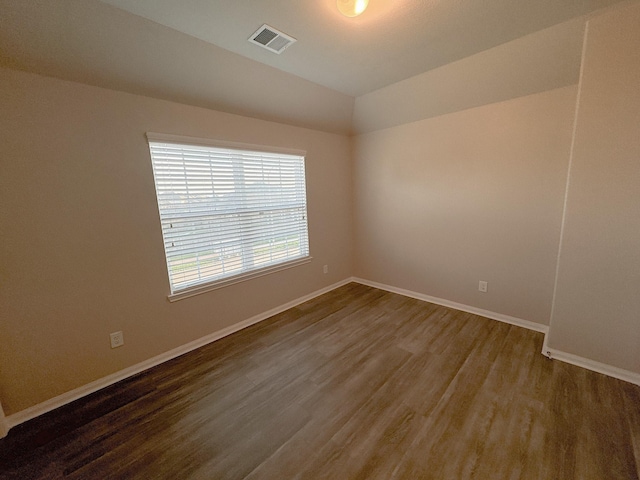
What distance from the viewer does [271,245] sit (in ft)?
9.66

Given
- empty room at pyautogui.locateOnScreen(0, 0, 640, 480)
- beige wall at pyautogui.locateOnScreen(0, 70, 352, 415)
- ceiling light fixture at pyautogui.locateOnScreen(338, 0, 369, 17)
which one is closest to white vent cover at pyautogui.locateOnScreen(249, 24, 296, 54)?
empty room at pyautogui.locateOnScreen(0, 0, 640, 480)

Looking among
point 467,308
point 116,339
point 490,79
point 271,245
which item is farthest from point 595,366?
point 116,339

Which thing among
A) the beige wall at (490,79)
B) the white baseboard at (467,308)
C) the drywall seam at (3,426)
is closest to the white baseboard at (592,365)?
the white baseboard at (467,308)

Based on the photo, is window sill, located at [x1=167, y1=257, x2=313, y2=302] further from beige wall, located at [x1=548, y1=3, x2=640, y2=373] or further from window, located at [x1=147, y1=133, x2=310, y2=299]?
beige wall, located at [x1=548, y1=3, x2=640, y2=373]

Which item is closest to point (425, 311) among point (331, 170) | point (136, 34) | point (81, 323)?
point (331, 170)

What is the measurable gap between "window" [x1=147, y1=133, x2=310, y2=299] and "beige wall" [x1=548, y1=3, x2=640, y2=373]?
256 centimetres

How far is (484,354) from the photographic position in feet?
7.07

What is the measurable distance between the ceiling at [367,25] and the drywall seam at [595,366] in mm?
2528

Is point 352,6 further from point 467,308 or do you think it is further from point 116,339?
point 467,308

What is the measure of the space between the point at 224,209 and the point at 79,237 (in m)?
1.09

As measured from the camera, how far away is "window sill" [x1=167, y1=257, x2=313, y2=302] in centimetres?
226

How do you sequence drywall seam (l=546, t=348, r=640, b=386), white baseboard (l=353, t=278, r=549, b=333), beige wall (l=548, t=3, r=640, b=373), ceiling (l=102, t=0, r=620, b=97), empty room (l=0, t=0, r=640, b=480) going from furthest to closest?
white baseboard (l=353, t=278, r=549, b=333), drywall seam (l=546, t=348, r=640, b=386), beige wall (l=548, t=3, r=640, b=373), ceiling (l=102, t=0, r=620, b=97), empty room (l=0, t=0, r=640, b=480)

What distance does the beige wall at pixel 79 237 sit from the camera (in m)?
1.56

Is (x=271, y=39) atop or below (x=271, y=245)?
atop
